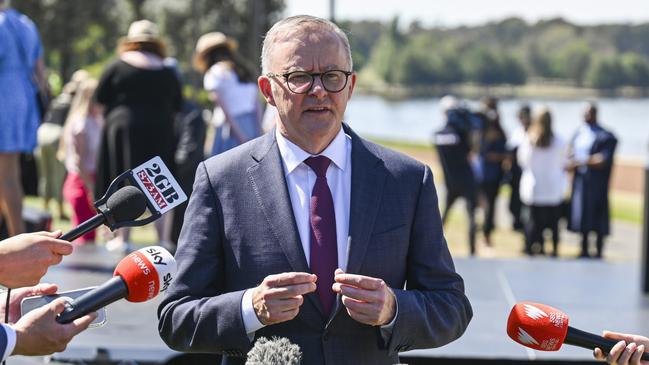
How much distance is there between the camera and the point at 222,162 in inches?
124

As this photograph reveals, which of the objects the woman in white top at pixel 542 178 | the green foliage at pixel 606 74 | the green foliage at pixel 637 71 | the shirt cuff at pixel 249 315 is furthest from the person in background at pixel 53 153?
the green foliage at pixel 606 74

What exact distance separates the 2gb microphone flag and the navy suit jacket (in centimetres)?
6

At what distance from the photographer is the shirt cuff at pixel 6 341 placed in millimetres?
2656

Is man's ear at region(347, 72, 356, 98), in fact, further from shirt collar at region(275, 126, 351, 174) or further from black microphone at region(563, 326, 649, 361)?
black microphone at region(563, 326, 649, 361)

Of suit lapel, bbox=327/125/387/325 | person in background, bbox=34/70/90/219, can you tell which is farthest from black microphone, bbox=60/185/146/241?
person in background, bbox=34/70/90/219

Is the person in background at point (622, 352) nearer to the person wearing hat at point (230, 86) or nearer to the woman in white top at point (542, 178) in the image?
the person wearing hat at point (230, 86)

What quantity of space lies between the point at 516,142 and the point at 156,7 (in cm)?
3961

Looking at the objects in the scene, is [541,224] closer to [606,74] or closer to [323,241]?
[323,241]

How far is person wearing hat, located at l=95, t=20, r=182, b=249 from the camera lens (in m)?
7.71

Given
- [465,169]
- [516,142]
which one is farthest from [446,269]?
[516,142]

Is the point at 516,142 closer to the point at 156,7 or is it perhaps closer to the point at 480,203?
the point at 480,203

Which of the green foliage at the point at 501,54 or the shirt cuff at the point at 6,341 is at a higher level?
the shirt cuff at the point at 6,341

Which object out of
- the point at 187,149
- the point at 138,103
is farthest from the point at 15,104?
the point at 187,149

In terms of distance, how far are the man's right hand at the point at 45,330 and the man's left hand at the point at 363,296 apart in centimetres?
63
